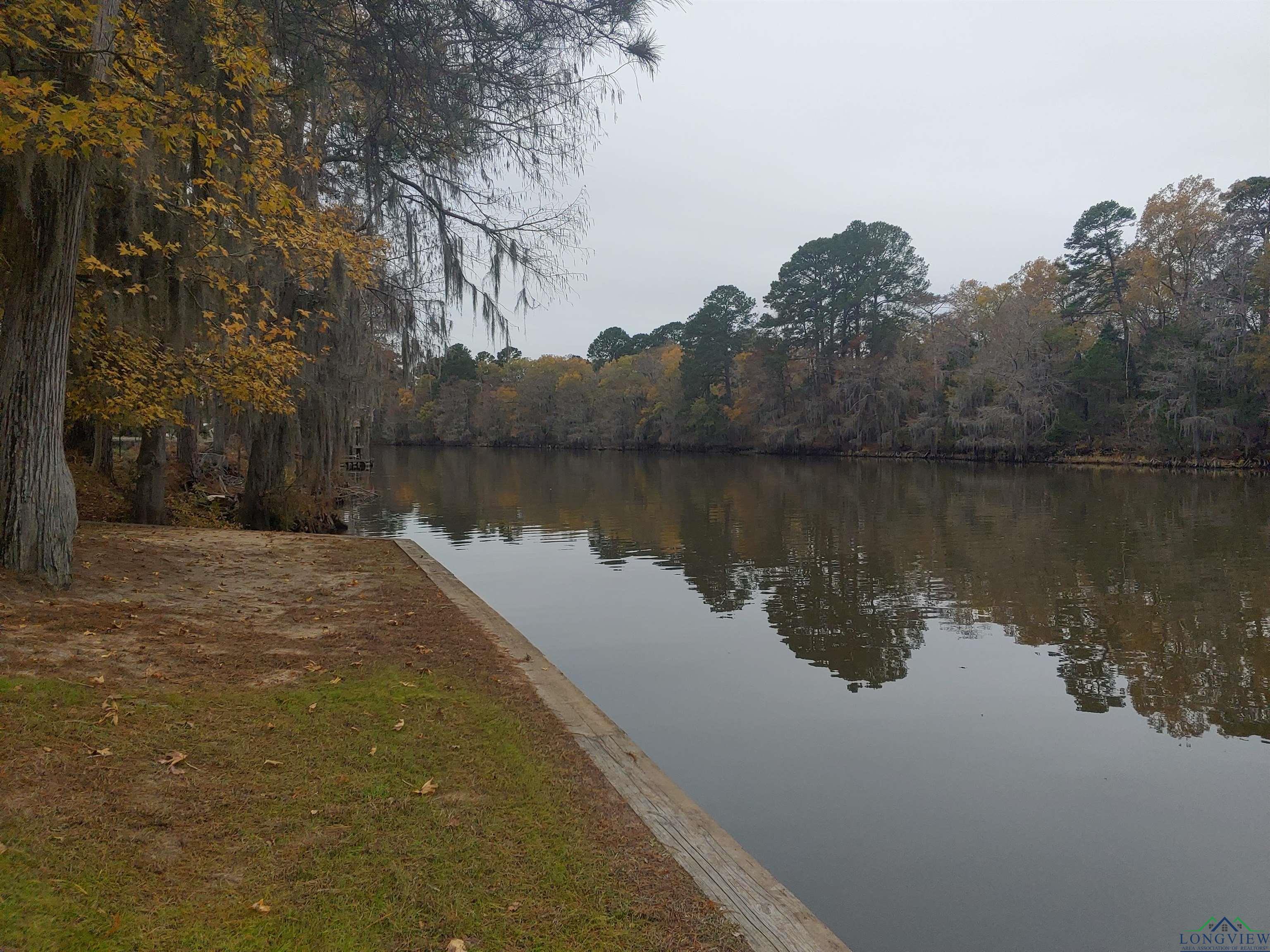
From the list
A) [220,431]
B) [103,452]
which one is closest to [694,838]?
[103,452]

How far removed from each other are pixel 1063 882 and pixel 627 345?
11260 centimetres

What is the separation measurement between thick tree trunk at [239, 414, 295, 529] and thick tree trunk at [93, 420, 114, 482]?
8.43 feet

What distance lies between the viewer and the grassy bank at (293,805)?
2.68 m

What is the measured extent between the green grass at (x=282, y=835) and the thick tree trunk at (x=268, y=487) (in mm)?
10972

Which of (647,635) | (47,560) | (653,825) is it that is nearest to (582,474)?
(647,635)

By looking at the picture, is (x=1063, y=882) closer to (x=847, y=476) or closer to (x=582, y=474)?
(x=847, y=476)

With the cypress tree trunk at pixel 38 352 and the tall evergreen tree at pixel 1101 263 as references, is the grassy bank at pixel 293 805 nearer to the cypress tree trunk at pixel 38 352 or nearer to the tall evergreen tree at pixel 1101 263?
the cypress tree trunk at pixel 38 352

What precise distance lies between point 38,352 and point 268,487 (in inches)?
354

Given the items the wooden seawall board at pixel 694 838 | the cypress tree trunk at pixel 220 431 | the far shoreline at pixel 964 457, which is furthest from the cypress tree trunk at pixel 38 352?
the far shoreline at pixel 964 457

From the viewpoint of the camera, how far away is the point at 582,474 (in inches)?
1652

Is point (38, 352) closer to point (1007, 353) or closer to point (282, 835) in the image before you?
point (282, 835)

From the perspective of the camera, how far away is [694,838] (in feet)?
11.8

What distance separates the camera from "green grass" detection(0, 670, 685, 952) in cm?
264

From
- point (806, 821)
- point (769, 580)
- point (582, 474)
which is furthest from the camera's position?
point (582, 474)
